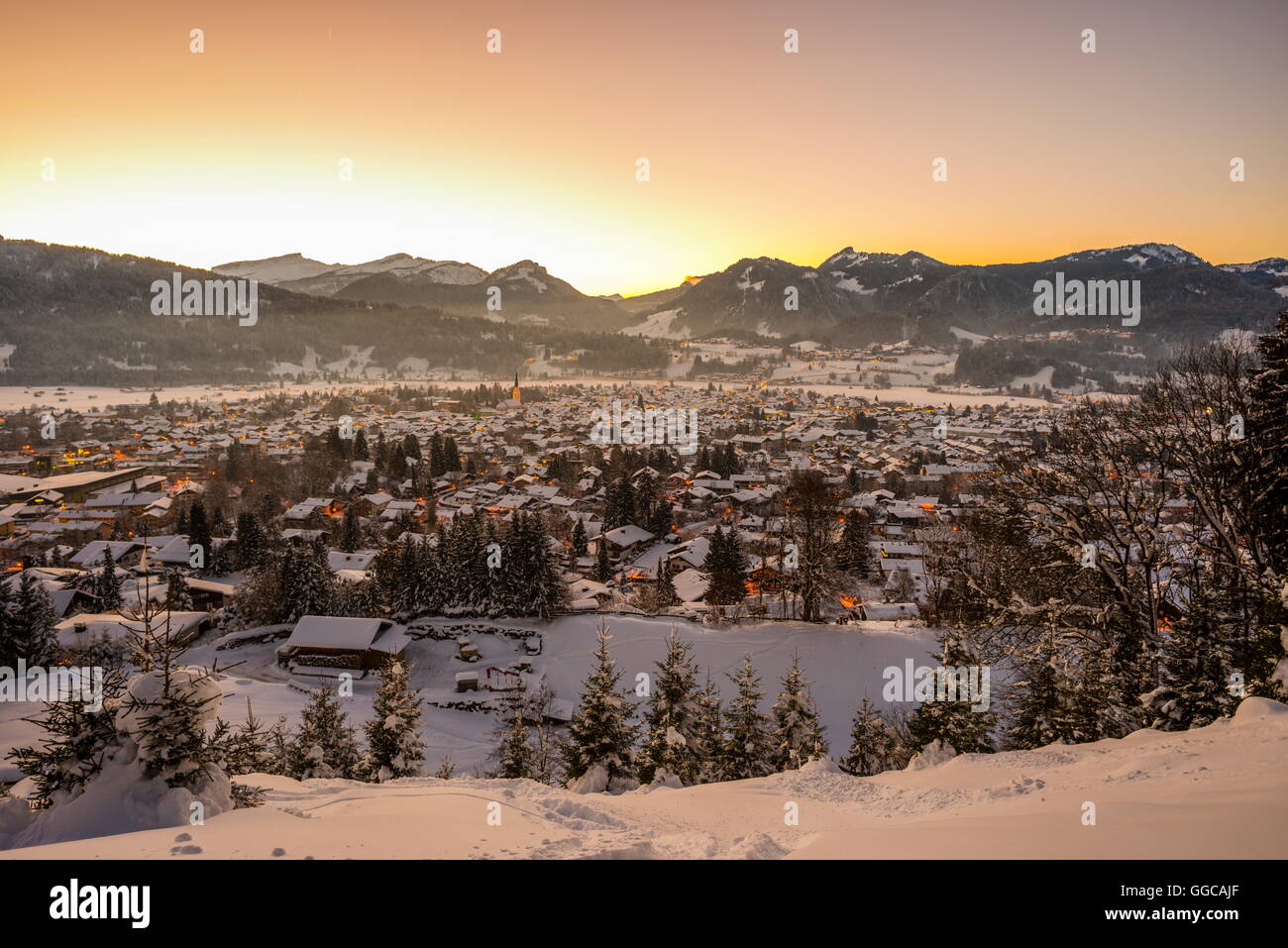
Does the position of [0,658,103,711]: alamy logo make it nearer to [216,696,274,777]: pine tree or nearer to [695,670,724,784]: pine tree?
[216,696,274,777]: pine tree

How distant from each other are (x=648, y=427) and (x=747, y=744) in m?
64.5

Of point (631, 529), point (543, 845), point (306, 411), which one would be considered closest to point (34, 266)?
point (306, 411)

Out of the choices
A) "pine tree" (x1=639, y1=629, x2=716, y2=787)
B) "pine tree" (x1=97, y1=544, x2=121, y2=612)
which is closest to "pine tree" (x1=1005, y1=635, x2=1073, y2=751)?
"pine tree" (x1=639, y1=629, x2=716, y2=787)

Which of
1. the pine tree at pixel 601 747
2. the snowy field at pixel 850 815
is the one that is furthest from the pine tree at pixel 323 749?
the snowy field at pixel 850 815

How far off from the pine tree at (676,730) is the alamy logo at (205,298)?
146912 millimetres

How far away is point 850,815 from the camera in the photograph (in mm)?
5273

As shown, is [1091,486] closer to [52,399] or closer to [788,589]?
[788,589]

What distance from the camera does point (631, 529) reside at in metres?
33.8

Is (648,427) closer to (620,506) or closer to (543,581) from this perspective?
(620,506)

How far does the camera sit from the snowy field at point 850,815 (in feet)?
11.2
